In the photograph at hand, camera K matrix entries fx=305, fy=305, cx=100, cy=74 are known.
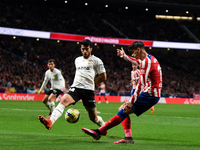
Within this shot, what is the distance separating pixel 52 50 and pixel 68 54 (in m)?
2.26

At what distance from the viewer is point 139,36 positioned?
4469 centimetres

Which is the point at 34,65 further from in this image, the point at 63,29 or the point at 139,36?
the point at 139,36

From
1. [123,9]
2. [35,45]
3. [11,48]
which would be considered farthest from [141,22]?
[11,48]

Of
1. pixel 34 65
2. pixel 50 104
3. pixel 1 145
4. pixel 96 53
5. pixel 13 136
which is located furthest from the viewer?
pixel 96 53

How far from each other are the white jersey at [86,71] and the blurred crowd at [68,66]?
79.5ft

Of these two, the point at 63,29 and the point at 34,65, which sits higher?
the point at 63,29

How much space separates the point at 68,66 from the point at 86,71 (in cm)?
3145

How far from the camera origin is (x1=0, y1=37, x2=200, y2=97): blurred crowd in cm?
3359

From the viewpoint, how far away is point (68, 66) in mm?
39000

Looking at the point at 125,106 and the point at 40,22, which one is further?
the point at 40,22

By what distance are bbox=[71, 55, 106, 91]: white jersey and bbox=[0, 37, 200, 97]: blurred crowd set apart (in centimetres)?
2424

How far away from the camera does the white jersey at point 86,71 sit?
7.73 m

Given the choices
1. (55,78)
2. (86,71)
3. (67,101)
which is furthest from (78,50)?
(67,101)

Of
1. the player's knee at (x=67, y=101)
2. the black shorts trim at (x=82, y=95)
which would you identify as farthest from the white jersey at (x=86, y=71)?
the player's knee at (x=67, y=101)
